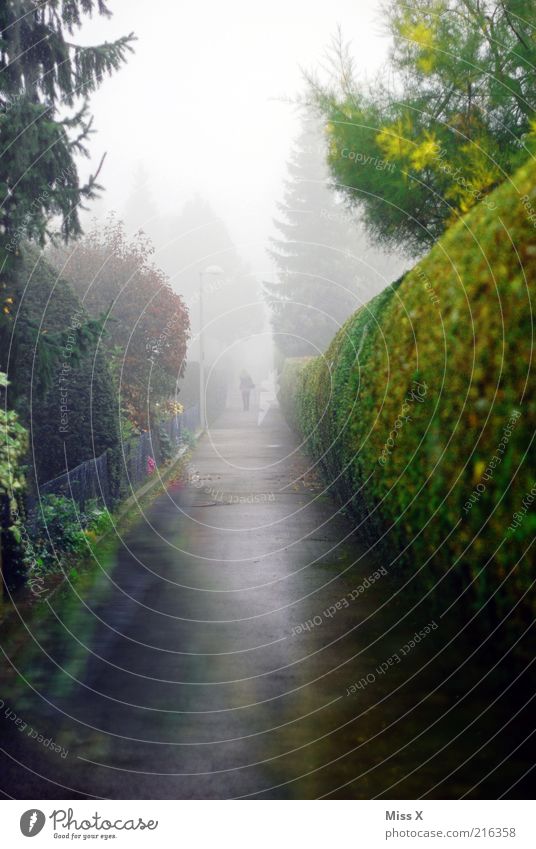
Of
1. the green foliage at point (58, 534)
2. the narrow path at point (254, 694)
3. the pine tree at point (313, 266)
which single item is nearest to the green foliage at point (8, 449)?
the narrow path at point (254, 694)

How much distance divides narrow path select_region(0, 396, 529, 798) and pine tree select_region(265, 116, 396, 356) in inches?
1433

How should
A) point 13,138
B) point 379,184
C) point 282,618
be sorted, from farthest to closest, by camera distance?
point 379,184 < point 13,138 < point 282,618

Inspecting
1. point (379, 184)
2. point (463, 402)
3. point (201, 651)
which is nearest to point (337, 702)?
point (201, 651)

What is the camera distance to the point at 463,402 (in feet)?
16.1

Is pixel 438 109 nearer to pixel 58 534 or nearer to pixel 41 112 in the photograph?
pixel 41 112

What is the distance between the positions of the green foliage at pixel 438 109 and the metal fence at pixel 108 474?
17.0 ft

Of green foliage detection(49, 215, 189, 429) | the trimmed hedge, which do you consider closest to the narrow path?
the trimmed hedge

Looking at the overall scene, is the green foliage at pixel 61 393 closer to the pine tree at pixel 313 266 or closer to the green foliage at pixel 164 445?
the green foliage at pixel 164 445

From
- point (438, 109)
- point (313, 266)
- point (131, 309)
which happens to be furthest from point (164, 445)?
point (313, 266)

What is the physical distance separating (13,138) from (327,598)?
584 centimetres

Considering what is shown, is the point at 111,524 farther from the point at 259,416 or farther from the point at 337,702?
the point at 259,416

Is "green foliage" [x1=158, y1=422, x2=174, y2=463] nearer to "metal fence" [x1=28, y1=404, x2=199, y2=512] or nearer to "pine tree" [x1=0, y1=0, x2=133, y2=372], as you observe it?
"metal fence" [x1=28, y1=404, x2=199, y2=512]

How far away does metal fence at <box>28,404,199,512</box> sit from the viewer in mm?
9078

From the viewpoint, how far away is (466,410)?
4816mm
